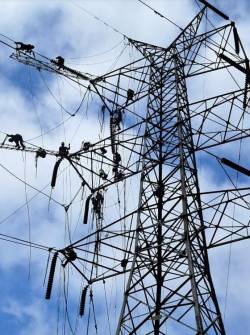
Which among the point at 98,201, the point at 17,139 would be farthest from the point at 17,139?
the point at 98,201

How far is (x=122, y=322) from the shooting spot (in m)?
14.4

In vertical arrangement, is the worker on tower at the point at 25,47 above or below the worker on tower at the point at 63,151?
above

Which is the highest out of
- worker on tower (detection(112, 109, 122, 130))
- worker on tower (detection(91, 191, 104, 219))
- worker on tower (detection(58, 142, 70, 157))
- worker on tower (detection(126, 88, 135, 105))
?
worker on tower (detection(126, 88, 135, 105))

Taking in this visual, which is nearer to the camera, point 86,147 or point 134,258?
point 134,258

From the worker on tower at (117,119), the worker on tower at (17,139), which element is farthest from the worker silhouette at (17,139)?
the worker on tower at (117,119)

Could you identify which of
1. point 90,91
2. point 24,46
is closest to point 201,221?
point 90,91

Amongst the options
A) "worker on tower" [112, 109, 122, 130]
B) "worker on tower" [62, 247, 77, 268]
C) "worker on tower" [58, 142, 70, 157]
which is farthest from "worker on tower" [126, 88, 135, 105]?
"worker on tower" [62, 247, 77, 268]

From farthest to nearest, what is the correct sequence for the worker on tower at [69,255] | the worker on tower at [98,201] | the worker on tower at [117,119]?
the worker on tower at [117,119] < the worker on tower at [98,201] < the worker on tower at [69,255]

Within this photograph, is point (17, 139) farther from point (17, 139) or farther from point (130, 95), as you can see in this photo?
point (130, 95)

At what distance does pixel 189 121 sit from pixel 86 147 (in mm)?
3616

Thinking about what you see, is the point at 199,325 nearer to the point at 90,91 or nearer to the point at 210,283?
the point at 210,283

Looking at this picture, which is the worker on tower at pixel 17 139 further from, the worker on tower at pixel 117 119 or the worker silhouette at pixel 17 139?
the worker on tower at pixel 117 119

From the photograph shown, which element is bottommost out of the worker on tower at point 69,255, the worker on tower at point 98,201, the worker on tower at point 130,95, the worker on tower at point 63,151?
the worker on tower at point 69,255

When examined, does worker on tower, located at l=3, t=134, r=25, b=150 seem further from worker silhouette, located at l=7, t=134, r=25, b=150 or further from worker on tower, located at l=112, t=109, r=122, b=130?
worker on tower, located at l=112, t=109, r=122, b=130
